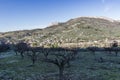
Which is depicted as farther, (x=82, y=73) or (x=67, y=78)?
(x=82, y=73)

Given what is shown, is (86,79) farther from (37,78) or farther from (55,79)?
(37,78)

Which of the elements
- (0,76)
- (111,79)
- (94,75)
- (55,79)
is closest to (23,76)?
(0,76)

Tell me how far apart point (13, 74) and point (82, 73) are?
23830 mm

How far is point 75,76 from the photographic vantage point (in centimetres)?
6994

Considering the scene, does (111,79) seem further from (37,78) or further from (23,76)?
(23,76)

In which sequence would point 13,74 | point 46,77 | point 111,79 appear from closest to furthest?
1. point 111,79
2. point 46,77
3. point 13,74

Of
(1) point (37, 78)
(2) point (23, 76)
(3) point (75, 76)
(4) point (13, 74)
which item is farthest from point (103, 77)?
(4) point (13, 74)

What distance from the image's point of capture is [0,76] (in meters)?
71.1

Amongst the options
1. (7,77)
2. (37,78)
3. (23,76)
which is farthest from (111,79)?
(7,77)

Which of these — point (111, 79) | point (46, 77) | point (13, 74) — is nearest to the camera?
point (111, 79)

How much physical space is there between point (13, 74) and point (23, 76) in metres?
5.30

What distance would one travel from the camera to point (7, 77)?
70188 mm

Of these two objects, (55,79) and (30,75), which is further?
(30,75)

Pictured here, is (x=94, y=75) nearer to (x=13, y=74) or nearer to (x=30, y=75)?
(x=30, y=75)
